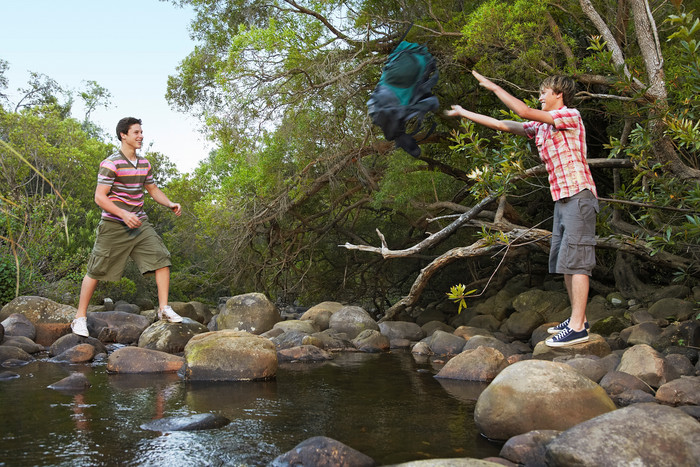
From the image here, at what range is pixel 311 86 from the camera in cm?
956

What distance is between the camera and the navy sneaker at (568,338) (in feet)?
16.5

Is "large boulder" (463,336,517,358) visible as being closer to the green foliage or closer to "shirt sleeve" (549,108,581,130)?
"shirt sleeve" (549,108,581,130)

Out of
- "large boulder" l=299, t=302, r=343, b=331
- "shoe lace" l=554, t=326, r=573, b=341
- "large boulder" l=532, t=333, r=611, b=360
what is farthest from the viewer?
"large boulder" l=299, t=302, r=343, b=331

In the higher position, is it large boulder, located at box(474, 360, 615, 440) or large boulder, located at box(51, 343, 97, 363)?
large boulder, located at box(474, 360, 615, 440)

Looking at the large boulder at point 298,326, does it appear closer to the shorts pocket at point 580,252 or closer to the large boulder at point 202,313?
the large boulder at point 202,313

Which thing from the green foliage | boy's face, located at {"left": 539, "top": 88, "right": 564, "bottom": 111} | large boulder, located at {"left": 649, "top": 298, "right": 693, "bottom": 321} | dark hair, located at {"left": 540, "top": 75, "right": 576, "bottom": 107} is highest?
dark hair, located at {"left": 540, "top": 75, "right": 576, "bottom": 107}

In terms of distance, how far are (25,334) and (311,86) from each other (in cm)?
505

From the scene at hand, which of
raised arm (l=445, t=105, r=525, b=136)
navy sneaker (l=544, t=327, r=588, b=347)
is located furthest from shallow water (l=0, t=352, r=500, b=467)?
raised arm (l=445, t=105, r=525, b=136)

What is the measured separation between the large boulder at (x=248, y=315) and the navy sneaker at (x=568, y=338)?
5.65 metres

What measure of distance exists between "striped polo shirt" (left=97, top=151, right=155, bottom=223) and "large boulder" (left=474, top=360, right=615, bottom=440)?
4.18 metres

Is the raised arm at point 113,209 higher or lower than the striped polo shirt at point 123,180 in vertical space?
lower

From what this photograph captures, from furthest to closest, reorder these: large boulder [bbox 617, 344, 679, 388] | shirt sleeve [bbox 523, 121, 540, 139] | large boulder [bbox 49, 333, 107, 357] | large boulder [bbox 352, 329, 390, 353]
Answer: large boulder [bbox 352, 329, 390, 353], large boulder [bbox 49, 333, 107, 357], shirt sleeve [bbox 523, 121, 540, 139], large boulder [bbox 617, 344, 679, 388]

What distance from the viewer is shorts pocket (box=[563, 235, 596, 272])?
16.2 feet

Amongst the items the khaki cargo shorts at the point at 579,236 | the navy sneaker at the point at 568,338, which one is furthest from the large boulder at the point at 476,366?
the khaki cargo shorts at the point at 579,236
